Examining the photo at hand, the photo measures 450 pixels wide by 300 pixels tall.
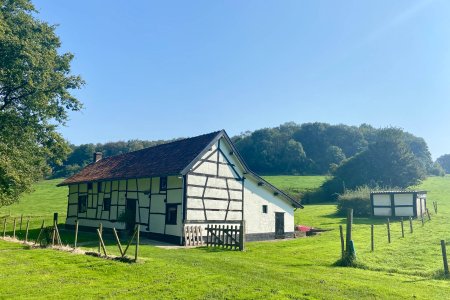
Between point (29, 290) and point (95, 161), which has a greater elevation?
point (95, 161)

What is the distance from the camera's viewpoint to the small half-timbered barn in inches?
917

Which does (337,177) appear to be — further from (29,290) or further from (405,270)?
(29,290)

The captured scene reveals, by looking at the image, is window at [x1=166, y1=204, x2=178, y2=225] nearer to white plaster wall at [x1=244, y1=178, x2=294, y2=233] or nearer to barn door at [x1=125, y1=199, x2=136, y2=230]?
barn door at [x1=125, y1=199, x2=136, y2=230]

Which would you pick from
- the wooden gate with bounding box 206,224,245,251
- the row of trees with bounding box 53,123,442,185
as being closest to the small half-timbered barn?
the wooden gate with bounding box 206,224,245,251

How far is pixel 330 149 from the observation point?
9181 centimetres

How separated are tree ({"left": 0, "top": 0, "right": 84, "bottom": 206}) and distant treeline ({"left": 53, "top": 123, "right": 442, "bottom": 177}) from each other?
6133cm

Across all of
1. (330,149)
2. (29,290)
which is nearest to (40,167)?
(29,290)

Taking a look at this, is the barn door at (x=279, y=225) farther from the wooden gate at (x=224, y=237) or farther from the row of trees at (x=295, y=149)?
the row of trees at (x=295, y=149)

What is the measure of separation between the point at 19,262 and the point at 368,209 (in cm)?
3955

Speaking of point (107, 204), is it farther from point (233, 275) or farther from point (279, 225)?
point (233, 275)

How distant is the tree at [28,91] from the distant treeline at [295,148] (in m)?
61.3

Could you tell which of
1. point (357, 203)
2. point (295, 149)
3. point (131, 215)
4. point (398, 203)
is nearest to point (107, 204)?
point (131, 215)

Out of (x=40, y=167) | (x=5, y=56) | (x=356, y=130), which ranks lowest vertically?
(x=40, y=167)

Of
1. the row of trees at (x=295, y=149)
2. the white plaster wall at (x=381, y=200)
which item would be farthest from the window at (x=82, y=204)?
the row of trees at (x=295, y=149)
